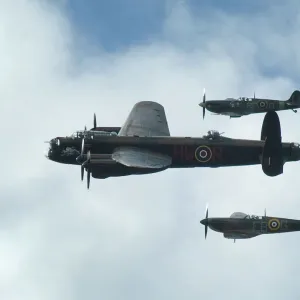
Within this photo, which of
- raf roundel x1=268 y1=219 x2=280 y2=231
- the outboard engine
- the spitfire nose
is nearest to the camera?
the outboard engine

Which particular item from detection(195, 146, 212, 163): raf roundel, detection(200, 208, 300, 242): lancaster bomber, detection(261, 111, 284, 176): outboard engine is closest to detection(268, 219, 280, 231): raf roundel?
detection(200, 208, 300, 242): lancaster bomber

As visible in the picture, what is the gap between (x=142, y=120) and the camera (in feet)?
252

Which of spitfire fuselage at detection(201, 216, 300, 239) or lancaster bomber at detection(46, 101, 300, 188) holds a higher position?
lancaster bomber at detection(46, 101, 300, 188)

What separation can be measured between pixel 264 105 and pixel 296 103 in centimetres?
404

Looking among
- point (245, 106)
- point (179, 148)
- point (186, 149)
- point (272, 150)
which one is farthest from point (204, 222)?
point (245, 106)

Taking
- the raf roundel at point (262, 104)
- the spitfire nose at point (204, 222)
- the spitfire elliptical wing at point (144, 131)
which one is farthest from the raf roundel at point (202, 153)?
the raf roundel at point (262, 104)

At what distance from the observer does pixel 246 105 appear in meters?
96.8

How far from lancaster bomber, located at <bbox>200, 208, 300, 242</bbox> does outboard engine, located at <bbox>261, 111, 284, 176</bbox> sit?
6.70 meters

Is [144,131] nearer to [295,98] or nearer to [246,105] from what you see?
[246,105]

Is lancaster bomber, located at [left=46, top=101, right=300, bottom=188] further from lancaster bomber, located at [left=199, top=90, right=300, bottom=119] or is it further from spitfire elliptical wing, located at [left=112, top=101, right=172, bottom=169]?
lancaster bomber, located at [left=199, top=90, right=300, bottom=119]

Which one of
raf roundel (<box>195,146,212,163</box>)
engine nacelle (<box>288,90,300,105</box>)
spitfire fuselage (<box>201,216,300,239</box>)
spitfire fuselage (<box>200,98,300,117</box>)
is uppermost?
engine nacelle (<box>288,90,300,105</box>)

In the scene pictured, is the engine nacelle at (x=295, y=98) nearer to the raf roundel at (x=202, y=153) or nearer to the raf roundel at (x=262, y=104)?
the raf roundel at (x=262, y=104)

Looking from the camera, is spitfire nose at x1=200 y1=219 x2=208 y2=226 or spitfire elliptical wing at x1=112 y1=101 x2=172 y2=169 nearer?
spitfire elliptical wing at x1=112 y1=101 x2=172 y2=169

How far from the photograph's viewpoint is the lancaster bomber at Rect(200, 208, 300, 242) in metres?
75.2
